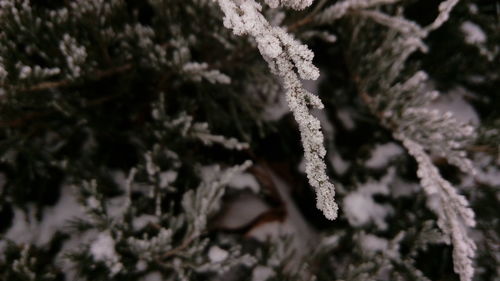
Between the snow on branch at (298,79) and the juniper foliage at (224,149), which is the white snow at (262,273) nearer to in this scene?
the juniper foliage at (224,149)

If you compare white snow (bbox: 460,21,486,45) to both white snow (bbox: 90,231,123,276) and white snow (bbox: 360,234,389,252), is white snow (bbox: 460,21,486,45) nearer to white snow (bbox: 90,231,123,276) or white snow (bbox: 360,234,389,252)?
white snow (bbox: 360,234,389,252)

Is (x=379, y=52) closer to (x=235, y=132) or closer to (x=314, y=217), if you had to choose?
(x=235, y=132)

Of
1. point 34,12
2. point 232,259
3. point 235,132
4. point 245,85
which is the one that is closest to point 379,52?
point 245,85

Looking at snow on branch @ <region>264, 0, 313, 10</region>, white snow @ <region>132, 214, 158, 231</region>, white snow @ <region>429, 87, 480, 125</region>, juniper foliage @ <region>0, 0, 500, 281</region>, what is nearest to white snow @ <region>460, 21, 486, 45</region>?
juniper foliage @ <region>0, 0, 500, 281</region>

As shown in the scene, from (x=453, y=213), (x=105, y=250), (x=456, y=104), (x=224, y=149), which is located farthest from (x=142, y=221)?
(x=456, y=104)

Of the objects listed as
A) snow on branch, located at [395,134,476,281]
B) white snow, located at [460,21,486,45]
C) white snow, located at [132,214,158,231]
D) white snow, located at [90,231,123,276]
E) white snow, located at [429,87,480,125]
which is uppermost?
white snow, located at [460,21,486,45]
